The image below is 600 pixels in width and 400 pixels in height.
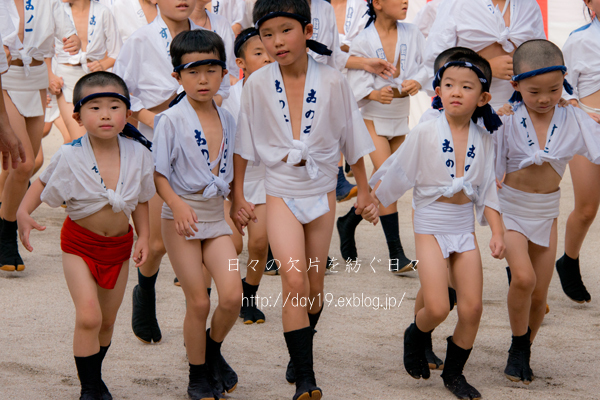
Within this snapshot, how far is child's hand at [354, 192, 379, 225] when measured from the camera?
12.7 feet

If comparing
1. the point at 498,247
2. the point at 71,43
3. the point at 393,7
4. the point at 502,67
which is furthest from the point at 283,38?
the point at 71,43

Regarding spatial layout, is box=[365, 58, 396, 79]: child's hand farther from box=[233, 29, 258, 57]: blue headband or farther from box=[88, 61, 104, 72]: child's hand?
box=[88, 61, 104, 72]: child's hand

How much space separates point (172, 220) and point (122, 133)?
50cm

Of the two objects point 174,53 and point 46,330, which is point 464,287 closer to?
point 174,53

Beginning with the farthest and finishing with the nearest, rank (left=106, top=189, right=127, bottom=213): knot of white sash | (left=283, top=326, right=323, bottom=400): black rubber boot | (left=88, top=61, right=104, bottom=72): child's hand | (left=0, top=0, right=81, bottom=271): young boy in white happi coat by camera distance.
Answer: (left=88, top=61, right=104, bottom=72): child's hand, (left=0, top=0, right=81, bottom=271): young boy in white happi coat, (left=106, top=189, right=127, bottom=213): knot of white sash, (left=283, top=326, right=323, bottom=400): black rubber boot

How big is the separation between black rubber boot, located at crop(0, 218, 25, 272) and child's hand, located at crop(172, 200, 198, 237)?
2561 mm

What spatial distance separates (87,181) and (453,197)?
1.84 metres

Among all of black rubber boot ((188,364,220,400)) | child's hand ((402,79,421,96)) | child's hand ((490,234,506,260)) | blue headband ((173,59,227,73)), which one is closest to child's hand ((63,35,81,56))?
child's hand ((402,79,421,96))

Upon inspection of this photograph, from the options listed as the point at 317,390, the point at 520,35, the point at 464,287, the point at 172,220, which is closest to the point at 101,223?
the point at 172,220

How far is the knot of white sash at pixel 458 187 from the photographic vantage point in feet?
12.4

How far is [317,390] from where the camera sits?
340 cm

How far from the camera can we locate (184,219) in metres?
3.51

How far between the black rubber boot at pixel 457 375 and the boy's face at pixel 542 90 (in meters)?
1.37

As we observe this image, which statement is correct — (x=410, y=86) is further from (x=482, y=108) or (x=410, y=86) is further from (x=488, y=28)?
(x=482, y=108)
